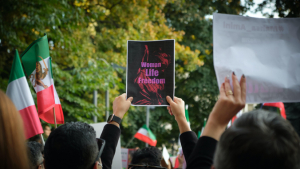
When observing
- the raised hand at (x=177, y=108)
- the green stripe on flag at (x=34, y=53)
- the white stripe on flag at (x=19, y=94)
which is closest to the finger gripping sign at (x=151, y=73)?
the raised hand at (x=177, y=108)

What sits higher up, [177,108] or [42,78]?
[42,78]

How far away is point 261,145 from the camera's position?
0.85 metres

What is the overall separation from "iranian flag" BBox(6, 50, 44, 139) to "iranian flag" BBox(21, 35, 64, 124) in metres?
0.12

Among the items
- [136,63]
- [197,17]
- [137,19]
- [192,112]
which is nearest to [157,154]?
[136,63]

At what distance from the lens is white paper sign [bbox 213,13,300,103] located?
152cm

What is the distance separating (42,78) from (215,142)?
96.1 inches

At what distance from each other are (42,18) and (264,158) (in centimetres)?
532

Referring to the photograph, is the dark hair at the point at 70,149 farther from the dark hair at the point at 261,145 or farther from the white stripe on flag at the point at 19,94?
the white stripe on flag at the point at 19,94

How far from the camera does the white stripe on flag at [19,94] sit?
2830mm

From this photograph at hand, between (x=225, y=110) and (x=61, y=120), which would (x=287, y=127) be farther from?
(x=61, y=120)

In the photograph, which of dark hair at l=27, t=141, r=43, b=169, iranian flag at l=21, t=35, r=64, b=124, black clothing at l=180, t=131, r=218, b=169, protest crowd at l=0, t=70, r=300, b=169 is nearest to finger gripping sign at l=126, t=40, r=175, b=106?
protest crowd at l=0, t=70, r=300, b=169

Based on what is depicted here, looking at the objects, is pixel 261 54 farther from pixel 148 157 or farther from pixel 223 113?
pixel 148 157

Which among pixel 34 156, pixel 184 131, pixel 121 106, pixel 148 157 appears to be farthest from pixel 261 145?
pixel 148 157

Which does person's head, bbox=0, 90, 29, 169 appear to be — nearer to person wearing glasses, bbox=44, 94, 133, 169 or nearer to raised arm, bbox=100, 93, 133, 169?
person wearing glasses, bbox=44, 94, 133, 169
